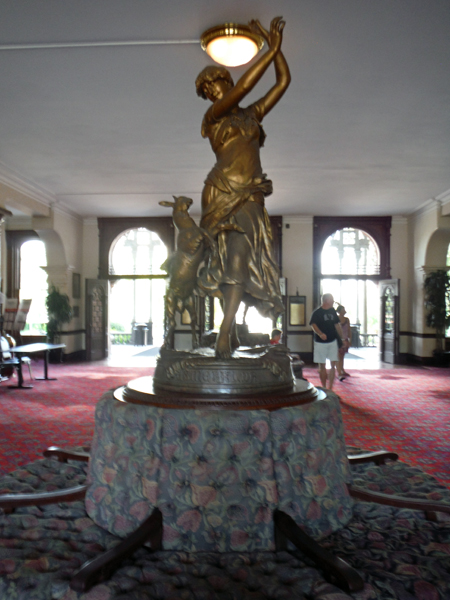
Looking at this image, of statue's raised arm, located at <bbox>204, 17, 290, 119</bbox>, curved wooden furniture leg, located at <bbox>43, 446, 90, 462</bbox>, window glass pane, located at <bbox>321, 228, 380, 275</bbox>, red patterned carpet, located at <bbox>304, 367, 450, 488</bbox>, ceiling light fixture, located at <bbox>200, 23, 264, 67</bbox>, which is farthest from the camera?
window glass pane, located at <bbox>321, 228, 380, 275</bbox>

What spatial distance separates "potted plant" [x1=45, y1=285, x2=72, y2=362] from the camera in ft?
37.8

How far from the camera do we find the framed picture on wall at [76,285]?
12203 mm

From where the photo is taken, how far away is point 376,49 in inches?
181

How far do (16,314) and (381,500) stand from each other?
1097cm

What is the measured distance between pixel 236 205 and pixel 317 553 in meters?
1.75

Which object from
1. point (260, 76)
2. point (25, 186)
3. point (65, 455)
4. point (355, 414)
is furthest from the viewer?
point (25, 186)

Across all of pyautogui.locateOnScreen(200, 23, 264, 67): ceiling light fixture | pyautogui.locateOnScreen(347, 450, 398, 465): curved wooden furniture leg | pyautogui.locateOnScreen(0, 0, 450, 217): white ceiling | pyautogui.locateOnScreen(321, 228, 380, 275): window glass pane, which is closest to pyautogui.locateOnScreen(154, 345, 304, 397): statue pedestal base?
pyautogui.locateOnScreen(347, 450, 398, 465): curved wooden furniture leg

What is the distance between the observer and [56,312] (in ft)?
37.8

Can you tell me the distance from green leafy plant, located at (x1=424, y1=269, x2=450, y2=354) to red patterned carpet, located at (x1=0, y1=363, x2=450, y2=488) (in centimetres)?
205

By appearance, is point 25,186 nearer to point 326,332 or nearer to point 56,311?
point 56,311

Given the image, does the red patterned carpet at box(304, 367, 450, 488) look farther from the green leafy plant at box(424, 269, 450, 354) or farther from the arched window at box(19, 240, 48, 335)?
the arched window at box(19, 240, 48, 335)

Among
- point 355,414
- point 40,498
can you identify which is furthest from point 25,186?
point 40,498

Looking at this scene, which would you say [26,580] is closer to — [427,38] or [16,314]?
[427,38]

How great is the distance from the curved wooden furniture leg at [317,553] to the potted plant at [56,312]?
10.5m
